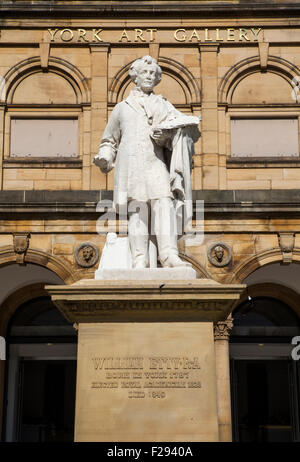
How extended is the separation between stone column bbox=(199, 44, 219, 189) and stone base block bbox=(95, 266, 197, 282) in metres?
11.9

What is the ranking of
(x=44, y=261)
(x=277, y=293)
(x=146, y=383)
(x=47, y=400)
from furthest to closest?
(x=47, y=400) < (x=277, y=293) < (x=44, y=261) < (x=146, y=383)

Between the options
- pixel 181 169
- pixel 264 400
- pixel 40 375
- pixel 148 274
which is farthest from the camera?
pixel 40 375

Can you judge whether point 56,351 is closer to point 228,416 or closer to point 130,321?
point 228,416

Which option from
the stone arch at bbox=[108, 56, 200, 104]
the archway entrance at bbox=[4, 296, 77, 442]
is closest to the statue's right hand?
the stone arch at bbox=[108, 56, 200, 104]

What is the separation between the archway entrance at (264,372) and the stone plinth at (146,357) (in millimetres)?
14079

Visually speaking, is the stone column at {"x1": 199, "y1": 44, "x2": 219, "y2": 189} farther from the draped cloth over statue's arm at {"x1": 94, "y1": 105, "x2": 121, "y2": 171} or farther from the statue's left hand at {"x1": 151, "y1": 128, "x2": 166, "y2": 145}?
the statue's left hand at {"x1": 151, "y1": 128, "x2": 166, "y2": 145}

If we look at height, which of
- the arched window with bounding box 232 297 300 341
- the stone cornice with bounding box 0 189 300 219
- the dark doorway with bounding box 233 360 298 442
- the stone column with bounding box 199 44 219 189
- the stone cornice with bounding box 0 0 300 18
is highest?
the stone cornice with bounding box 0 0 300 18

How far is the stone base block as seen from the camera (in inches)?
326

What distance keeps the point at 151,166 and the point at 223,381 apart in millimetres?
9865

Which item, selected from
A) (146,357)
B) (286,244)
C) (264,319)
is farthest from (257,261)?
(146,357)

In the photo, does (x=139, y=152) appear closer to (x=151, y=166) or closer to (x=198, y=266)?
(x=151, y=166)

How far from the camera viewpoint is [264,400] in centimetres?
2267

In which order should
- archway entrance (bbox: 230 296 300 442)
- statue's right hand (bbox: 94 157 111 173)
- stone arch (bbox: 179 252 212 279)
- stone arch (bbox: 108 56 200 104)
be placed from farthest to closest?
archway entrance (bbox: 230 296 300 442)
stone arch (bbox: 108 56 200 104)
stone arch (bbox: 179 252 212 279)
statue's right hand (bbox: 94 157 111 173)
